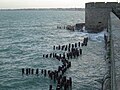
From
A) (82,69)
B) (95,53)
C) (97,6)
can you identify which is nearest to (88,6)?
(97,6)

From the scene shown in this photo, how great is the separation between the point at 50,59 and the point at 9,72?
19.6 ft

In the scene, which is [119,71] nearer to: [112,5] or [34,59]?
[34,59]

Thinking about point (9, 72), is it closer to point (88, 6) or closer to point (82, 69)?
point (82, 69)

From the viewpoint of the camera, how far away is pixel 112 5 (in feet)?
141

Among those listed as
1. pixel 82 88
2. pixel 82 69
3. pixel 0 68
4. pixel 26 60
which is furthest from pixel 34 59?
pixel 82 88

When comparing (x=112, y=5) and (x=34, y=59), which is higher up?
(x=112, y=5)

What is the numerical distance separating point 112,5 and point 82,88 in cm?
2788

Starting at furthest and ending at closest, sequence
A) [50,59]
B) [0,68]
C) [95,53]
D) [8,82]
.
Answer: [95,53] → [50,59] → [0,68] → [8,82]

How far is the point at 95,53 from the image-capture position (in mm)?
30391

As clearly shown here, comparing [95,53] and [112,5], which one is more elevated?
[112,5]

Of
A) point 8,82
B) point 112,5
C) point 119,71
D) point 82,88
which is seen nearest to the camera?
point 119,71

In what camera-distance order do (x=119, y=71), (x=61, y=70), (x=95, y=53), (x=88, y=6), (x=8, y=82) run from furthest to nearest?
(x=88, y=6) < (x=95, y=53) < (x=61, y=70) < (x=8, y=82) < (x=119, y=71)

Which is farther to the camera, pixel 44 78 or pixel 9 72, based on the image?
pixel 9 72

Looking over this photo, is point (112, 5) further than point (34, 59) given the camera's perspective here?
Yes
